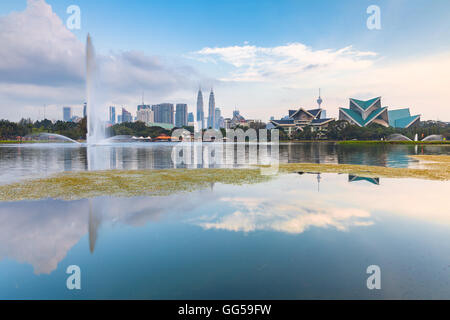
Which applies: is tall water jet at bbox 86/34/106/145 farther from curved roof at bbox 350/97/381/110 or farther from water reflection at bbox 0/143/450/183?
curved roof at bbox 350/97/381/110

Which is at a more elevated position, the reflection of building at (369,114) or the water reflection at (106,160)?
the reflection of building at (369,114)

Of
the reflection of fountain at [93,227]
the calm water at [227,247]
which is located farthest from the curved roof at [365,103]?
the reflection of fountain at [93,227]

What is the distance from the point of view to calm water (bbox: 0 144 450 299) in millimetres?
4672

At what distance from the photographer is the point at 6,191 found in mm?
11711

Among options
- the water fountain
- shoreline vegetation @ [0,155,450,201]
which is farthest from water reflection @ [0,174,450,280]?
the water fountain

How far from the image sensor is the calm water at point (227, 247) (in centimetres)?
467

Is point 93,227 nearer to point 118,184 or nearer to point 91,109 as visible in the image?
point 118,184

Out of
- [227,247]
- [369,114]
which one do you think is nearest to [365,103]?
[369,114]

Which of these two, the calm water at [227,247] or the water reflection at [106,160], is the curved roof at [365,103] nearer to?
the water reflection at [106,160]

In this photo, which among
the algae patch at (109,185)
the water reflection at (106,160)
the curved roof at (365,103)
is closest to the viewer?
the algae patch at (109,185)

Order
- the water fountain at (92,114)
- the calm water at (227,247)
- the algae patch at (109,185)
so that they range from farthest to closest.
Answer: the water fountain at (92,114) < the algae patch at (109,185) < the calm water at (227,247)

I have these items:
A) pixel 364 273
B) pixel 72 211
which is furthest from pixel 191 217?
pixel 364 273

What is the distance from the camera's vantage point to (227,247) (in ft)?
20.4
